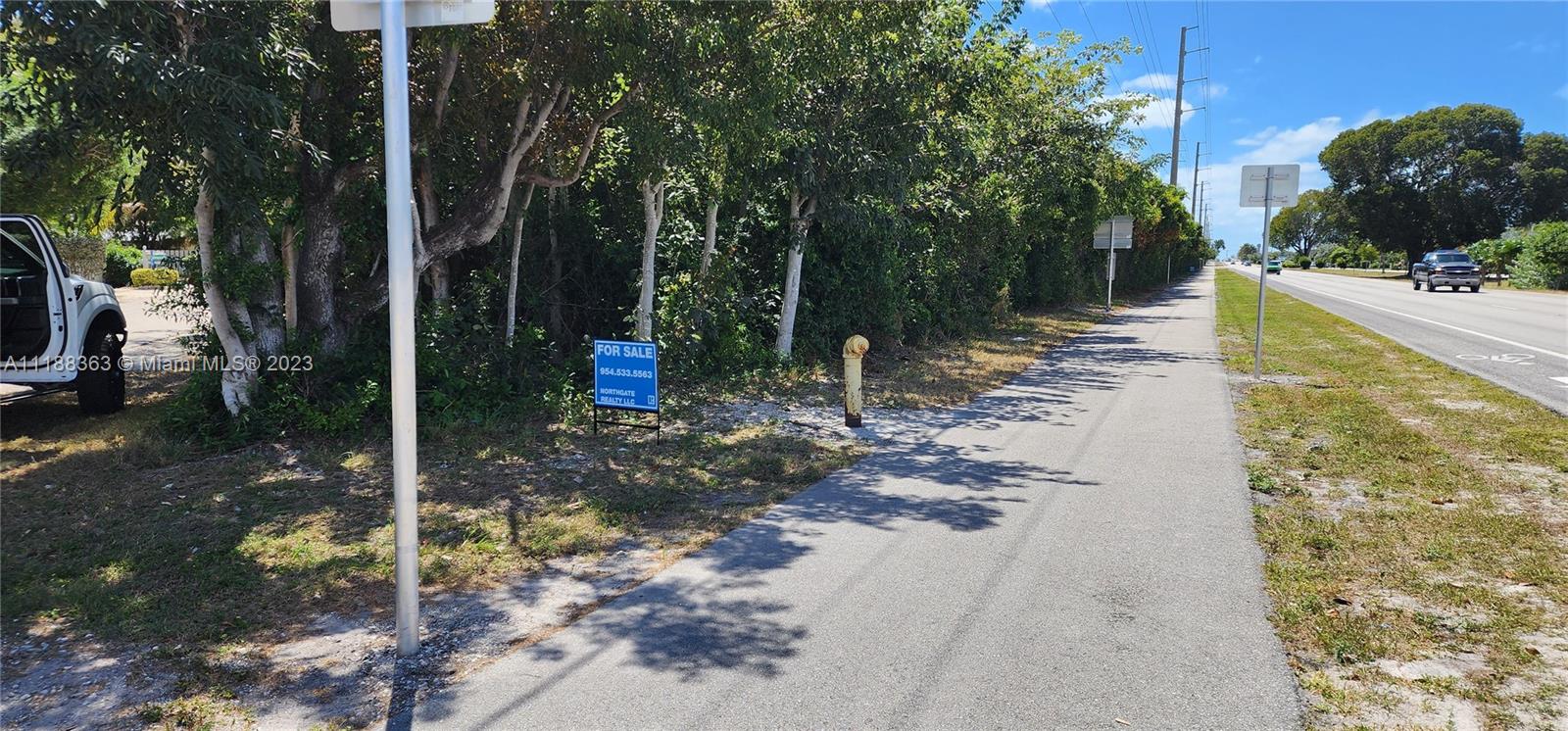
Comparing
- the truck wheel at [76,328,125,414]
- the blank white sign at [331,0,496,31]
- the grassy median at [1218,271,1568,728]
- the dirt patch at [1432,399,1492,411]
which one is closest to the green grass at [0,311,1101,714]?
the truck wheel at [76,328,125,414]

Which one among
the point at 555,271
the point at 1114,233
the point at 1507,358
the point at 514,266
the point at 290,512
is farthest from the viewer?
the point at 1114,233

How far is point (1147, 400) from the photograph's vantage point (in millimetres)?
11234

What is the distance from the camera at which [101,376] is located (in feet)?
29.6

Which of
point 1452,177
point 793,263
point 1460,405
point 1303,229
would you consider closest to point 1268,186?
point 1460,405

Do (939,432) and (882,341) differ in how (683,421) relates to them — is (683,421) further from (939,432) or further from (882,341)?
(882,341)

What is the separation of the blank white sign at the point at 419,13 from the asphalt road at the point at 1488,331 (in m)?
11.1

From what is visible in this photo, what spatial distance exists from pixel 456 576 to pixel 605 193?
786 cm

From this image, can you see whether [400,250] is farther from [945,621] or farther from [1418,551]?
[1418,551]

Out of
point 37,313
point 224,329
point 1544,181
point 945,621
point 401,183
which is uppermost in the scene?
point 1544,181

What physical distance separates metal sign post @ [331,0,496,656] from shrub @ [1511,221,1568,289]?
48605mm

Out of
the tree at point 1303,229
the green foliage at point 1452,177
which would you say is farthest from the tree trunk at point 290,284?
the tree at point 1303,229

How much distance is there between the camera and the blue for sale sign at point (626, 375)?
829 cm

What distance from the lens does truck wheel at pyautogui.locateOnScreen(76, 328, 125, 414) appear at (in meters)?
8.89

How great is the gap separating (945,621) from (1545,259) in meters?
47.7
